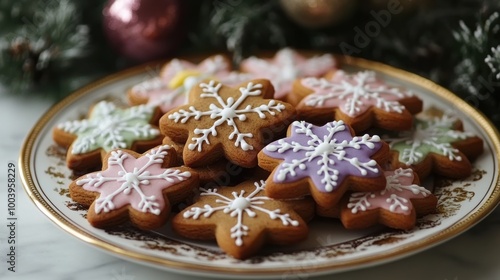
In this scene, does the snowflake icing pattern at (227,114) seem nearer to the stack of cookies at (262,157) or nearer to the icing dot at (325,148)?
the stack of cookies at (262,157)

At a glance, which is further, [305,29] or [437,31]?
[305,29]

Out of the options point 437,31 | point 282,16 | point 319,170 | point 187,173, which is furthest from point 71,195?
point 437,31

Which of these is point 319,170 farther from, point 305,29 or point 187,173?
point 305,29

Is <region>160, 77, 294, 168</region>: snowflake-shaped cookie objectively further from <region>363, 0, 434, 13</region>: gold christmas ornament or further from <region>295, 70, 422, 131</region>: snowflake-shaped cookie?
<region>363, 0, 434, 13</region>: gold christmas ornament

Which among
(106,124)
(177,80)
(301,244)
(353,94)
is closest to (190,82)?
(177,80)

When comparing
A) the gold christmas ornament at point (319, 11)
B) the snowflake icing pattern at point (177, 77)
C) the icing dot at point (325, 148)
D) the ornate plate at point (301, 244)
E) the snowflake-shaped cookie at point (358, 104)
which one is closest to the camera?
the ornate plate at point (301, 244)

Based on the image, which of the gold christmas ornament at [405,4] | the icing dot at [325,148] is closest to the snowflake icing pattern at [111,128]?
the icing dot at [325,148]

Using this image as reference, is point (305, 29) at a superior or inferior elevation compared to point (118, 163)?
superior

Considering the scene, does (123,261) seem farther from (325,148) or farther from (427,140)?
(427,140)
